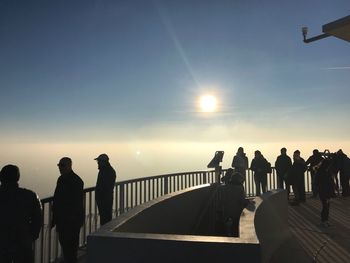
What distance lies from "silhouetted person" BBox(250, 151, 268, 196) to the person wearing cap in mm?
7874

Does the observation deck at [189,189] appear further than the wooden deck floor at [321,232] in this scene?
No

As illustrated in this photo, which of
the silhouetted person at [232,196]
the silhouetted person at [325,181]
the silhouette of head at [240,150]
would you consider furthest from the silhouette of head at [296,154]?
the silhouetted person at [232,196]

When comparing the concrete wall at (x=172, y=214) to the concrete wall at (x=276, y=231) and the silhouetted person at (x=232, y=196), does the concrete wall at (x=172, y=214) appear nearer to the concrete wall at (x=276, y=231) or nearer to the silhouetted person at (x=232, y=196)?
the silhouetted person at (x=232, y=196)

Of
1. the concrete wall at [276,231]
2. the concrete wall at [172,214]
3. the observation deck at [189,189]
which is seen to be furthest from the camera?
the observation deck at [189,189]

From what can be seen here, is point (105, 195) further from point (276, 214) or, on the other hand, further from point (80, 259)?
point (276, 214)

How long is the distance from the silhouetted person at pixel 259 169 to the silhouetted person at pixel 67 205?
10.0 meters

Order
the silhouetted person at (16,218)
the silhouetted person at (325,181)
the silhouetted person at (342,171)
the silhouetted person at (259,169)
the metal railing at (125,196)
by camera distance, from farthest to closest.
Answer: the silhouetted person at (342,171), the silhouetted person at (259,169), the silhouetted person at (325,181), the metal railing at (125,196), the silhouetted person at (16,218)

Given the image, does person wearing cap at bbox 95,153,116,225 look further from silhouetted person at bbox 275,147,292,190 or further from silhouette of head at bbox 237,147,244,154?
silhouetted person at bbox 275,147,292,190

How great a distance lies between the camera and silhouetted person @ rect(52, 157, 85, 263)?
18.9 feet

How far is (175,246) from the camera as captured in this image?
352 centimetres

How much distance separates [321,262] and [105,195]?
448cm

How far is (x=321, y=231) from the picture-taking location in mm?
8898

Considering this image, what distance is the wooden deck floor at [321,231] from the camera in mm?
6867

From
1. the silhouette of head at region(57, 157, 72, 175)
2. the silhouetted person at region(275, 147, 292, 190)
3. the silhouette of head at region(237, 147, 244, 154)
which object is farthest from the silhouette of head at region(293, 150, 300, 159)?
the silhouette of head at region(57, 157, 72, 175)
